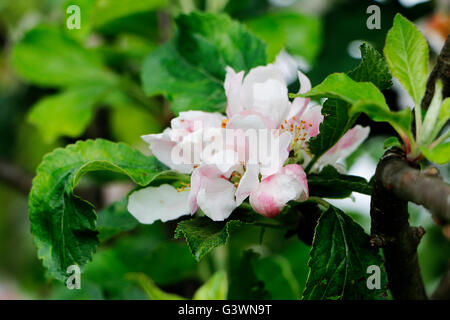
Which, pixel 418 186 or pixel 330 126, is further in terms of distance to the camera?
→ pixel 330 126

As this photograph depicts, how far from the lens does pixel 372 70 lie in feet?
A: 1.58

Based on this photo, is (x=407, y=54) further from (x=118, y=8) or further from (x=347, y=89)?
(x=118, y=8)

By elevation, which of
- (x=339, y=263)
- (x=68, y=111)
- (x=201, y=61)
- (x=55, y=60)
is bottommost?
(x=339, y=263)

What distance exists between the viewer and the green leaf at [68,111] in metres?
1.05

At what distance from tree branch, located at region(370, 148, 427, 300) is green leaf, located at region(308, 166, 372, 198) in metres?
0.05

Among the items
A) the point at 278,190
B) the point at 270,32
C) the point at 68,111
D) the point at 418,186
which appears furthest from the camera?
the point at 68,111

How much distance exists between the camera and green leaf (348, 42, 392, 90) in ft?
1.57

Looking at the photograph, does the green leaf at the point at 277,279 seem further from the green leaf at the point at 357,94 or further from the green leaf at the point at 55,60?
the green leaf at the point at 55,60

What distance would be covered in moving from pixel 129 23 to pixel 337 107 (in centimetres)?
74

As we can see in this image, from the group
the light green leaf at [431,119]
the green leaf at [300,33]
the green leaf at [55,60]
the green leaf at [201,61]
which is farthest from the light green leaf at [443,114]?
the green leaf at [55,60]

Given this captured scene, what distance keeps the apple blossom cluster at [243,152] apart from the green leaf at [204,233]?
1 centimetres

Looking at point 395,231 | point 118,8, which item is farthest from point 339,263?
point 118,8

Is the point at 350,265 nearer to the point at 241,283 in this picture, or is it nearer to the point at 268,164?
the point at 268,164

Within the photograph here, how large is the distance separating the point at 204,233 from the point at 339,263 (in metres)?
0.13
